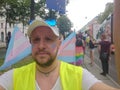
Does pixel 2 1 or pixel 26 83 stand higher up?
pixel 2 1

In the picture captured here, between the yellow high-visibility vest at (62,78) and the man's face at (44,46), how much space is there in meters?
0.13

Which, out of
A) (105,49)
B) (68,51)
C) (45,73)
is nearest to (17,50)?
(68,51)

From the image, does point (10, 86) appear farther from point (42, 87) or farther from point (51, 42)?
point (51, 42)

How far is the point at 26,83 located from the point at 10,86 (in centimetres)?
12

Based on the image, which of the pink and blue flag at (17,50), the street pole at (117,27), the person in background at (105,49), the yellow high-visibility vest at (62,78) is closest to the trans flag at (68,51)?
the pink and blue flag at (17,50)

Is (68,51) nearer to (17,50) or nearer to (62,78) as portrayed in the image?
(17,50)

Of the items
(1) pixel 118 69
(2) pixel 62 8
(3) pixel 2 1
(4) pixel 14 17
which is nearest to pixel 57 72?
(1) pixel 118 69

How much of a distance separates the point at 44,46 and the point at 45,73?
20 centimetres

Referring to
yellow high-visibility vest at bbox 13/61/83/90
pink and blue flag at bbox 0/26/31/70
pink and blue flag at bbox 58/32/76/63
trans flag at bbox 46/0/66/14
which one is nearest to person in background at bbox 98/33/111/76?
pink and blue flag at bbox 58/32/76/63

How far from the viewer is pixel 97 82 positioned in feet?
8.63

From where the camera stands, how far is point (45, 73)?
2.80 metres

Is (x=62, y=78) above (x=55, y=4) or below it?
below

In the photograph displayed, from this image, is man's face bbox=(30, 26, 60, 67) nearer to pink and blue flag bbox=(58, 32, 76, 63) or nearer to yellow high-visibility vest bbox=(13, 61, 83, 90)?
yellow high-visibility vest bbox=(13, 61, 83, 90)

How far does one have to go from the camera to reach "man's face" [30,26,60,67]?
8.94 ft
